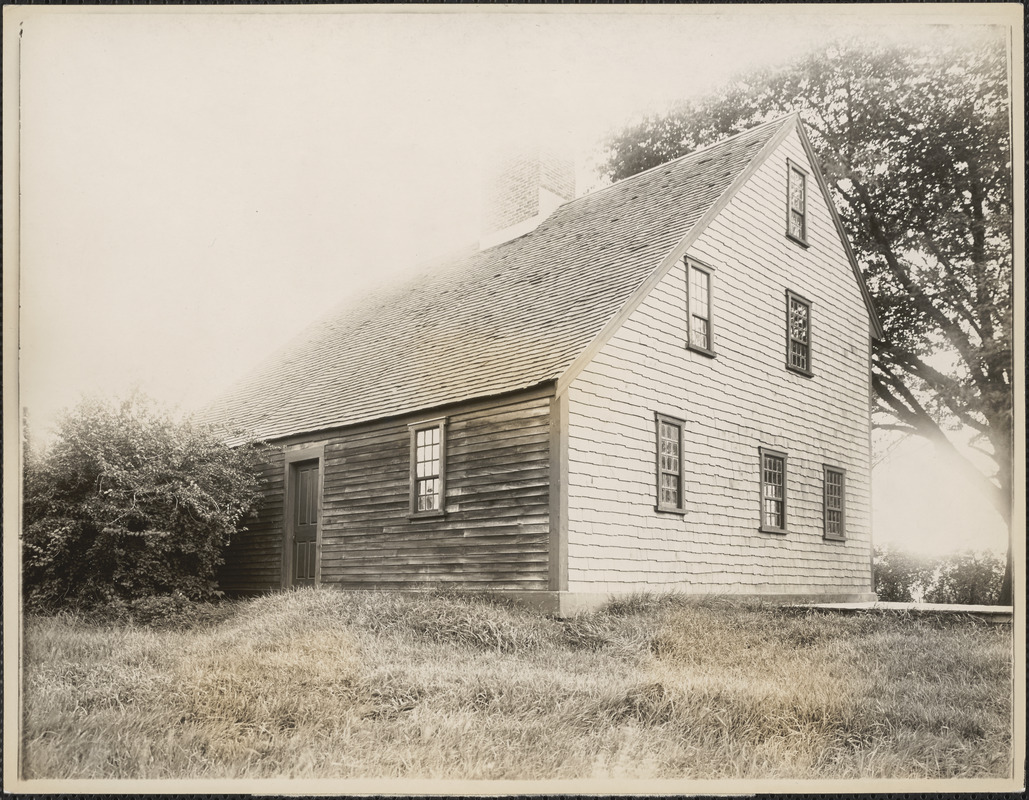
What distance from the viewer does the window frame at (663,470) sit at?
505 inches

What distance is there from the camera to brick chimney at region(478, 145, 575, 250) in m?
13.1

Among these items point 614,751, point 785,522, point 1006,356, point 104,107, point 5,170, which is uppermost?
point 104,107

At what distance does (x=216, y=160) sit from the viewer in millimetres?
8516

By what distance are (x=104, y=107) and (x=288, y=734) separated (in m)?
5.04

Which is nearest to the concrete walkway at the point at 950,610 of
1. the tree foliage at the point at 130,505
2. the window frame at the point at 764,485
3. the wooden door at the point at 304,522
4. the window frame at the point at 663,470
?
the window frame at the point at 764,485

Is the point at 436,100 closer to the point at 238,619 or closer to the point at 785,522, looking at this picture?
the point at 238,619

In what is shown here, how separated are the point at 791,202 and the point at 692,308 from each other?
305 centimetres

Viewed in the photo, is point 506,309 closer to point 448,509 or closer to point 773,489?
point 448,509

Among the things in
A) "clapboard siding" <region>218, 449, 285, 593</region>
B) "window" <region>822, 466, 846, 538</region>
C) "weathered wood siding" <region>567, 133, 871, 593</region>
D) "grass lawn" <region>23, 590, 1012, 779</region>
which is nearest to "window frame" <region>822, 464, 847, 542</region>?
"window" <region>822, 466, 846, 538</region>

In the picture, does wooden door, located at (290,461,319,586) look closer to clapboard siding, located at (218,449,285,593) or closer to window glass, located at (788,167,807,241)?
clapboard siding, located at (218,449,285,593)

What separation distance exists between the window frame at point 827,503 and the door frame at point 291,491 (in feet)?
25.3

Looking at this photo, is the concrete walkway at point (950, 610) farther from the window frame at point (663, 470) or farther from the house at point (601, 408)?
the window frame at point (663, 470)

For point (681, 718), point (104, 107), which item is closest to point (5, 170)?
point (104, 107)

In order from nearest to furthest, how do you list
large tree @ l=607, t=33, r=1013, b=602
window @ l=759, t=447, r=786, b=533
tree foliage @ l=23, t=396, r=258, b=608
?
large tree @ l=607, t=33, r=1013, b=602
tree foliage @ l=23, t=396, r=258, b=608
window @ l=759, t=447, r=786, b=533
